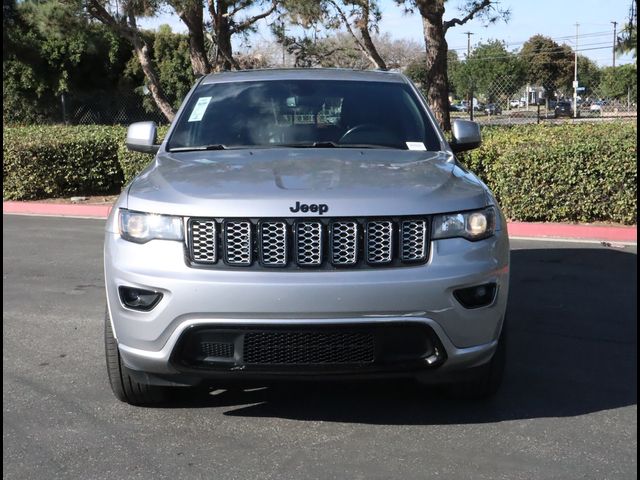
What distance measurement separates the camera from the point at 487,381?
161 inches

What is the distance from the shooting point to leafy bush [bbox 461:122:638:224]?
981 centimetres

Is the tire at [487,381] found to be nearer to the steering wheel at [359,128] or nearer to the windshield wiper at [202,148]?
the steering wheel at [359,128]

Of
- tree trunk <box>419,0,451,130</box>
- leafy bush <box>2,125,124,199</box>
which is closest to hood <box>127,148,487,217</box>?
leafy bush <box>2,125,124,199</box>

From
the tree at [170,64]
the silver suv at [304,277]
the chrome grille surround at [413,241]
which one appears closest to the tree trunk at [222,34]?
the silver suv at [304,277]

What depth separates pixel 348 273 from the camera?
3516mm

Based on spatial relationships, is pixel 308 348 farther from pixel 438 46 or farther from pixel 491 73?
pixel 491 73

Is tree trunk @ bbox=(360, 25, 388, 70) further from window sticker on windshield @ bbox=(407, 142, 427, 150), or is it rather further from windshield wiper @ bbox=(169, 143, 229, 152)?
windshield wiper @ bbox=(169, 143, 229, 152)

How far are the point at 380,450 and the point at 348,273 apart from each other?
2.80ft

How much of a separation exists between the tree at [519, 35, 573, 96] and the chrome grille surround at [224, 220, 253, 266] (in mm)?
49260

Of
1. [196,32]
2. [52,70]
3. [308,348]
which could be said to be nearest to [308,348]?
[308,348]

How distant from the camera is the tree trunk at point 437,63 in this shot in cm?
1465

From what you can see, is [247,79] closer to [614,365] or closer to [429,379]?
[429,379]

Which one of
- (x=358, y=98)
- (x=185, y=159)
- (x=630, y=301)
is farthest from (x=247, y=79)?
(x=630, y=301)

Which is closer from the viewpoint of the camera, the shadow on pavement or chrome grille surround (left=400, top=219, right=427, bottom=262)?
chrome grille surround (left=400, top=219, right=427, bottom=262)
